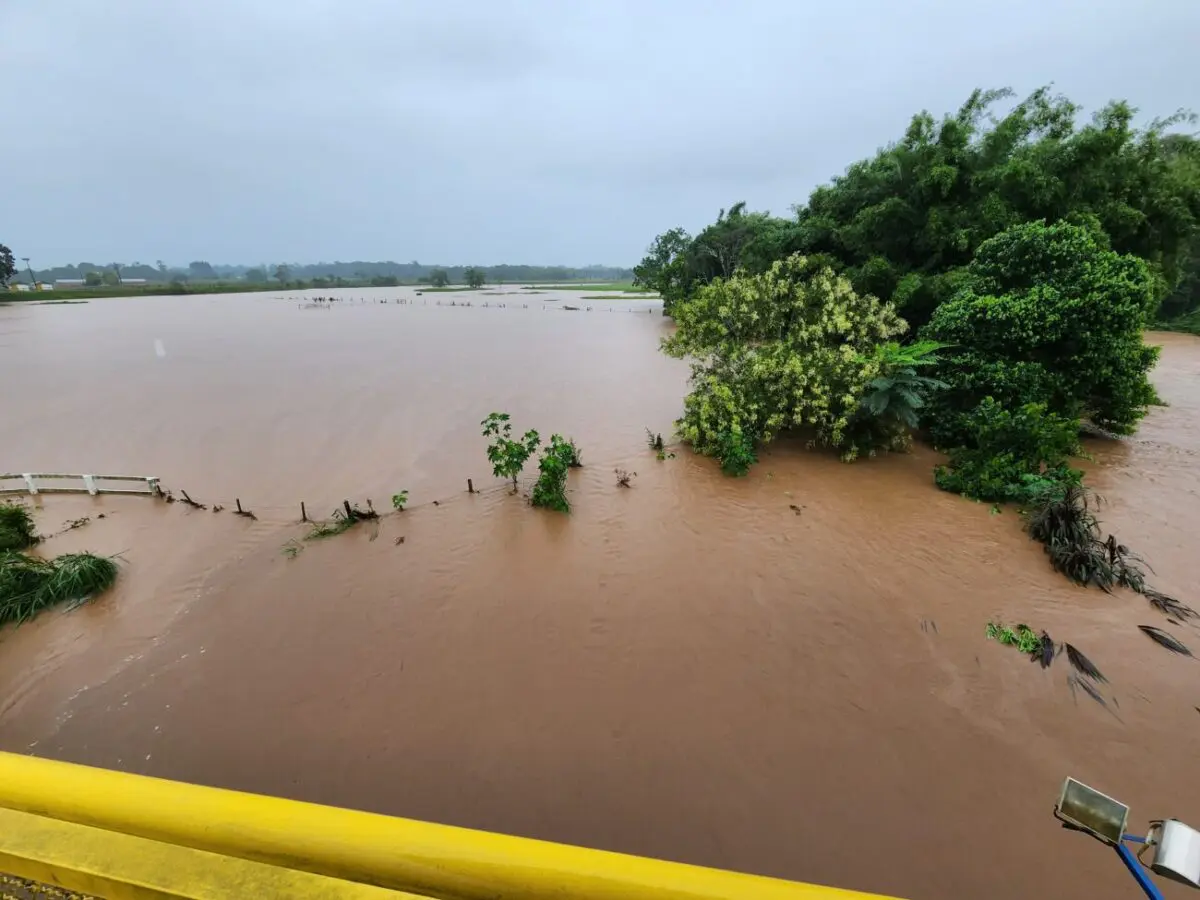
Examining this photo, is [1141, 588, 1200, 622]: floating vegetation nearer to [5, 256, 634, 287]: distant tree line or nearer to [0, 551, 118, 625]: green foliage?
[0, 551, 118, 625]: green foliage

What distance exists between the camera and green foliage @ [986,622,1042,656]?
14.5ft

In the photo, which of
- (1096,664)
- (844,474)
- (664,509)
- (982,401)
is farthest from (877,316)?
(1096,664)

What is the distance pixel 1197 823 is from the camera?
307 centimetres

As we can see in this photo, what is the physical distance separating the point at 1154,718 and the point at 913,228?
38.9 ft

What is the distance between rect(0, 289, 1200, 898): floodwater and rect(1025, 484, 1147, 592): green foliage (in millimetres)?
213

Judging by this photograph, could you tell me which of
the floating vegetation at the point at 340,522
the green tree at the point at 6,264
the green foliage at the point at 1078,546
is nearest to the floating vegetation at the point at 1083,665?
the green foliage at the point at 1078,546

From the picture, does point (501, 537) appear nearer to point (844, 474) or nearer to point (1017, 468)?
point (844, 474)

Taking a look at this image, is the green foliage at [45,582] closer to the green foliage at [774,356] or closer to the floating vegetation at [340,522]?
the floating vegetation at [340,522]

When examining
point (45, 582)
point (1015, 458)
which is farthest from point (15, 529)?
point (1015, 458)

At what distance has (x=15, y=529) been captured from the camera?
21.0ft

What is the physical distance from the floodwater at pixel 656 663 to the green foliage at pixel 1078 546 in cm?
21

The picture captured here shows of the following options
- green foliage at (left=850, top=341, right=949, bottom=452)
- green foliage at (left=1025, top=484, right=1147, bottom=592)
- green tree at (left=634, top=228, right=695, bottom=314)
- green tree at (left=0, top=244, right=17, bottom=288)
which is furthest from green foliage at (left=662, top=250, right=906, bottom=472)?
green tree at (left=0, top=244, right=17, bottom=288)

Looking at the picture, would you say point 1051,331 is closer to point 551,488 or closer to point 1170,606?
point 1170,606

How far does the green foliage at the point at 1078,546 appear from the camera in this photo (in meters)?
5.14
